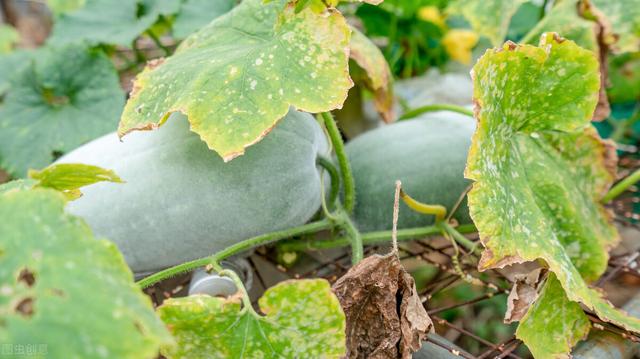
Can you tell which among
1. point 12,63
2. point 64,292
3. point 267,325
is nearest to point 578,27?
point 267,325

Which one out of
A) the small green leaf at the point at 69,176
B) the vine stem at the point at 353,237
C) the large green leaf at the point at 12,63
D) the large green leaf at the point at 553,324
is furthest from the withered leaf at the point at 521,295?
the large green leaf at the point at 12,63

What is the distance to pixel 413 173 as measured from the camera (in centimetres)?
82

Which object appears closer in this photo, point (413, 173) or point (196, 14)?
point (413, 173)

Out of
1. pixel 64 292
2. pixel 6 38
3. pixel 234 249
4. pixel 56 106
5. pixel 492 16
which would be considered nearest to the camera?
pixel 64 292

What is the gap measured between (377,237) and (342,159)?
0.30 ft

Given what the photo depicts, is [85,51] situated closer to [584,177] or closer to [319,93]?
[319,93]

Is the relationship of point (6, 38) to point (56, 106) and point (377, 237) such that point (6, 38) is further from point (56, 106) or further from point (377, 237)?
point (377, 237)

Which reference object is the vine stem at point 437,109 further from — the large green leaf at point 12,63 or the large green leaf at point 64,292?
the large green leaf at point 12,63

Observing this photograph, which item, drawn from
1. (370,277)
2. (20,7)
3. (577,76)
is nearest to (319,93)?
(370,277)

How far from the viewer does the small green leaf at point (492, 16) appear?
36.2 inches

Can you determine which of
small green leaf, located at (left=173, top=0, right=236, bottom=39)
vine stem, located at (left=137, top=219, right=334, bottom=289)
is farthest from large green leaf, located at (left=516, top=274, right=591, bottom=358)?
small green leaf, located at (left=173, top=0, right=236, bottom=39)

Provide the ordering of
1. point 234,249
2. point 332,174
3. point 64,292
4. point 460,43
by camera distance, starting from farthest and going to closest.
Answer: point 460,43
point 332,174
point 234,249
point 64,292

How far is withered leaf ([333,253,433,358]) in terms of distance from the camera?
0.54m

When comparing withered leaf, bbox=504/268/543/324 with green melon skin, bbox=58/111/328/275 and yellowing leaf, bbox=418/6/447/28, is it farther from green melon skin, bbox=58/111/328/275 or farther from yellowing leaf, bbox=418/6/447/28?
yellowing leaf, bbox=418/6/447/28
